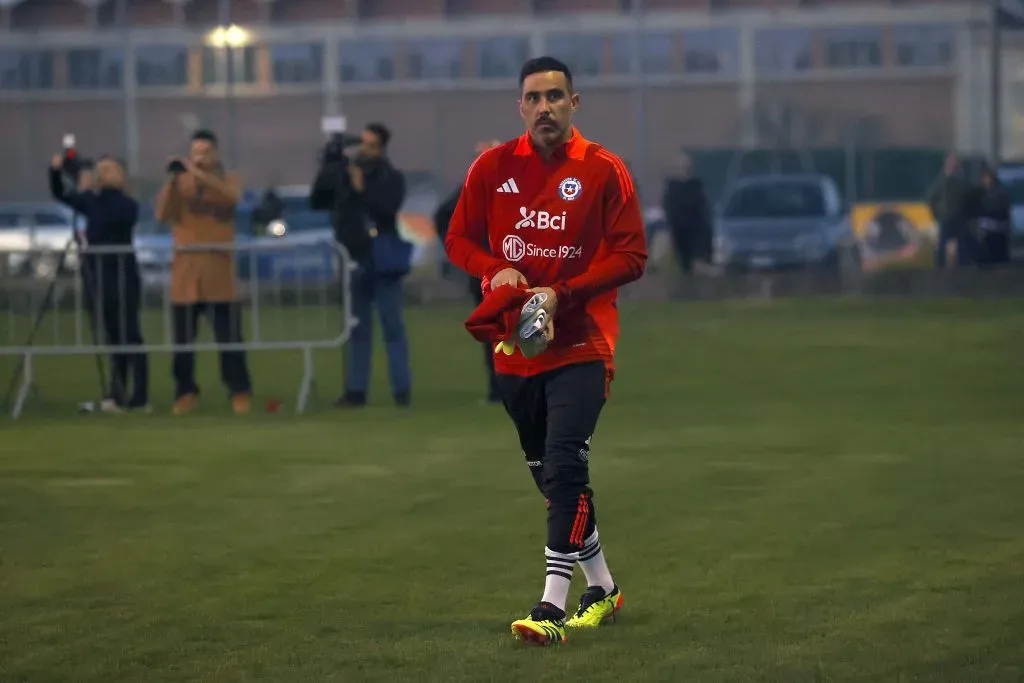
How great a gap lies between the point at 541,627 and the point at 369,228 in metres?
8.24

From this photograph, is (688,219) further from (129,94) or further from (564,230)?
(564,230)

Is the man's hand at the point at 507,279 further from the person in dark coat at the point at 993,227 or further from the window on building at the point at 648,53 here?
the window on building at the point at 648,53

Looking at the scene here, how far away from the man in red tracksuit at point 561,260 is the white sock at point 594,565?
0.37ft

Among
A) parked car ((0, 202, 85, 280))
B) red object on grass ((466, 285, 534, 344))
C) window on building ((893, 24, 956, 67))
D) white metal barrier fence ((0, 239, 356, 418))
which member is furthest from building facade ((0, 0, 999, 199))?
red object on grass ((466, 285, 534, 344))

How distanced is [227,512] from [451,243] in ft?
10.2

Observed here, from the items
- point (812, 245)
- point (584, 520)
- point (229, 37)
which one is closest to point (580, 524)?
point (584, 520)

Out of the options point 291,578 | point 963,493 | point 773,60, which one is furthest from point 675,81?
point 291,578

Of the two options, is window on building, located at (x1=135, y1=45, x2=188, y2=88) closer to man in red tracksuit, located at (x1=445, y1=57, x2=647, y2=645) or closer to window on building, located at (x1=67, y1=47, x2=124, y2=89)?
window on building, located at (x1=67, y1=47, x2=124, y2=89)

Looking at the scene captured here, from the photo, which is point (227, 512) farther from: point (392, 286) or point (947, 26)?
point (947, 26)

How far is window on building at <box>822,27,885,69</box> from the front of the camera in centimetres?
3400

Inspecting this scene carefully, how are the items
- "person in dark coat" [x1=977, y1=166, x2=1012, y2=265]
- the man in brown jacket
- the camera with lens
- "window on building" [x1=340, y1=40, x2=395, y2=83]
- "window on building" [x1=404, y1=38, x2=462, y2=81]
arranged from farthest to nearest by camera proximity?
"window on building" [x1=340, y1=40, x2=395, y2=83], "window on building" [x1=404, y1=38, x2=462, y2=81], "person in dark coat" [x1=977, y1=166, x2=1012, y2=265], the camera with lens, the man in brown jacket

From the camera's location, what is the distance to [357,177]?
14.1m

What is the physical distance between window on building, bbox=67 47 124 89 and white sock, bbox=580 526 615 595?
94.1ft

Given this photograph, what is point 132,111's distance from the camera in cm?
3466
